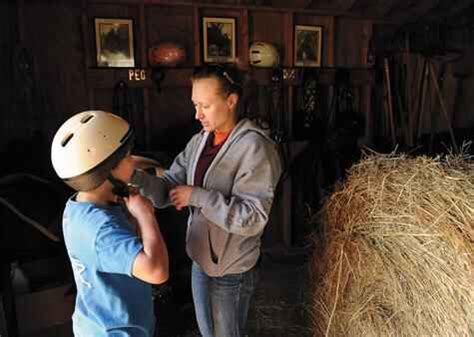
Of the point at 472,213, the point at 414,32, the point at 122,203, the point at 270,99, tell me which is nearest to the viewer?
the point at 122,203

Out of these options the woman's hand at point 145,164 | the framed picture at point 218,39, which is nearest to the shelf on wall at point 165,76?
the framed picture at point 218,39

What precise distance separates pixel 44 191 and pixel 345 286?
60.3 inches

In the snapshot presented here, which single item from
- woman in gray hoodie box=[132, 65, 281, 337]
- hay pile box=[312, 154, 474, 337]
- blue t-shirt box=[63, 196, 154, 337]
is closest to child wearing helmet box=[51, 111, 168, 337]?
blue t-shirt box=[63, 196, 154, 337]

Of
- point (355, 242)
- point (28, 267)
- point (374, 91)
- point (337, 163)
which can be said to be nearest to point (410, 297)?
point (355, 242)

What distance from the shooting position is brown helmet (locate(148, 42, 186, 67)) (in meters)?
3.11

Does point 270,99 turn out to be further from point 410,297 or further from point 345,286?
point 410,297

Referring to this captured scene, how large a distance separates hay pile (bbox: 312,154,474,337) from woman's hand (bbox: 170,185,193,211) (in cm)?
72

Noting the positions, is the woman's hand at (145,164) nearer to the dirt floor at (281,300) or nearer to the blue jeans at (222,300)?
the blue jeans at (222,300)

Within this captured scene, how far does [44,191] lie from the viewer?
7.25ft

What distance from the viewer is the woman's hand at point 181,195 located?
1464 mm

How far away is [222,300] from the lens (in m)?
1.56

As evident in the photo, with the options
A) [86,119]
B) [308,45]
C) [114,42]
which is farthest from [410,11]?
[86,119]

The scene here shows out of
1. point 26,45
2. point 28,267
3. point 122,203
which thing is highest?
point 26,45

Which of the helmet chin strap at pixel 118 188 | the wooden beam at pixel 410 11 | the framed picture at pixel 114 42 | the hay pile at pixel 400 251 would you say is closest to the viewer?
the helmet chin strap at pixel 118 188
